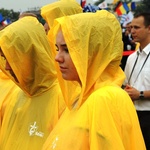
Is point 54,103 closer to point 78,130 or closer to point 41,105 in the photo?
point 41,105

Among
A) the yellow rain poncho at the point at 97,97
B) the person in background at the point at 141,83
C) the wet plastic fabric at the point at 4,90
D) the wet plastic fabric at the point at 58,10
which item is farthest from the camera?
the wet plastic fabric at the point at 58,10

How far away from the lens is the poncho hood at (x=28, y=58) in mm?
2895

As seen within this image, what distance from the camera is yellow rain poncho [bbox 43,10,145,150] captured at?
1.97 metres

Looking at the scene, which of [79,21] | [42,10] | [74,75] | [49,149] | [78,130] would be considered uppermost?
[79,21]

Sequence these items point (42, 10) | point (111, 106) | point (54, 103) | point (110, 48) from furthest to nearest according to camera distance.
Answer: point (42, 10) → point (54, 103) → point (110, 48) → point (111, 106)

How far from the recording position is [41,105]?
283 centimetres

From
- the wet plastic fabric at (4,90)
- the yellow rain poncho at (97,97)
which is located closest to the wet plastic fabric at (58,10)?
the wet plastic fabric at (4,90)

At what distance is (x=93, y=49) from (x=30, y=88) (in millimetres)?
950

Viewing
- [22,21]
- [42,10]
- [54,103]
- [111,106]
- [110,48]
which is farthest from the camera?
[42,10]

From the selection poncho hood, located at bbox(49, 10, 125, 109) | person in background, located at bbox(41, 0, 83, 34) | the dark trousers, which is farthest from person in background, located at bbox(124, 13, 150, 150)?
poncho hood, located at bbox(49, 10, 125, 109)

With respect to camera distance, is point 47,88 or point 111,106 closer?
point 111,106

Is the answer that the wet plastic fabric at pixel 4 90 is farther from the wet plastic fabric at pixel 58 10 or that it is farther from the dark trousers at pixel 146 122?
the dark trousers at pixel 146 122

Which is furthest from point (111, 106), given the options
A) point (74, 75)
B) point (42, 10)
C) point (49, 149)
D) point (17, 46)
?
point (42, 10)

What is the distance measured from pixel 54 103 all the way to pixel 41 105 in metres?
0.10
